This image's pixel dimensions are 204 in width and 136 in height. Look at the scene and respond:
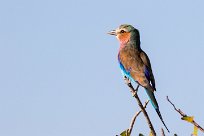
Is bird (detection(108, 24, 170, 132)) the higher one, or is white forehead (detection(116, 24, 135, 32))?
white forehead (detection(116, 24, 135, 32))

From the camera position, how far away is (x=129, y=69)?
1075 centimetres

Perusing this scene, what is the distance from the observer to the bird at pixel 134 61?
9414 millimetres

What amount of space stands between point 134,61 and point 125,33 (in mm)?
1667

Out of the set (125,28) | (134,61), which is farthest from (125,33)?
(134,61)

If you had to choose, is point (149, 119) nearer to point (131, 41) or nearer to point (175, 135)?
point (175, 135)

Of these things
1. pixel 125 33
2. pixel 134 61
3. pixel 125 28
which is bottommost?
pixel 134 61

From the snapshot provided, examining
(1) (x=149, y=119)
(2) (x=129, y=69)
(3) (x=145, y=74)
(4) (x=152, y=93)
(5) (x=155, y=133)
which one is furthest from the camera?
(2) (x=129, y=69)

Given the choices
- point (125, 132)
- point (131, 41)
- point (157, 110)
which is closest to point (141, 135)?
point (125, 132)

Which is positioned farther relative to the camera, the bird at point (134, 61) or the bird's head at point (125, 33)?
the bird's head at point (125, 33)

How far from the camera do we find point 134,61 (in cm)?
1095

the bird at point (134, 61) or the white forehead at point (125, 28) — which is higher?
the white forehead at point (125, 28)

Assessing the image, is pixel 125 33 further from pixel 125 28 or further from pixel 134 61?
pixel 134 61

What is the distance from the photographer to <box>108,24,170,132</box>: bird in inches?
371

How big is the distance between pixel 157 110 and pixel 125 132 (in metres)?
3.42
